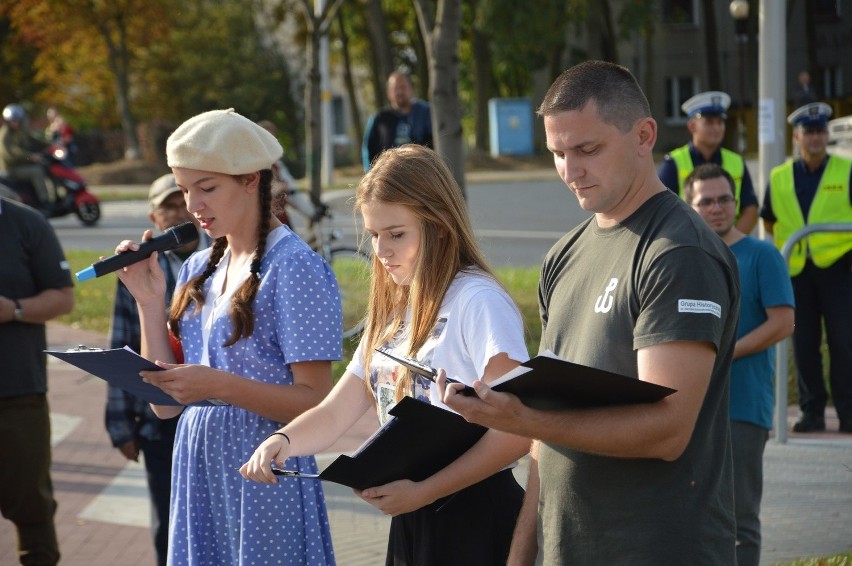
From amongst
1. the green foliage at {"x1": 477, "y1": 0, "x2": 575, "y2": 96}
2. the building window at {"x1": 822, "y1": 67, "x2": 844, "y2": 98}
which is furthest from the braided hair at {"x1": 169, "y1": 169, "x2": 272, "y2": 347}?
the building window at {"x1": 822, "y1": 67, "x2": 844, "y2": 98}

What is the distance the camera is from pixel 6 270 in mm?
5191

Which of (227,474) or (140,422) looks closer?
(227,474)

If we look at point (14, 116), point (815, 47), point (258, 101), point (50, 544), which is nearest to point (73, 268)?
point (14, 116)

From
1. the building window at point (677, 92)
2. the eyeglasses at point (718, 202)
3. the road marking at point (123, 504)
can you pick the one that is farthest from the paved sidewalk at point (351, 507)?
the building window at point (677, 92)

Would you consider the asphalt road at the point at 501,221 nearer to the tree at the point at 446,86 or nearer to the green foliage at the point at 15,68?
the tree at the point at 446,86

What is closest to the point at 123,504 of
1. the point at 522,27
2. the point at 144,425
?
the point at 144,425

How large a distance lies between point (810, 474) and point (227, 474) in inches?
159

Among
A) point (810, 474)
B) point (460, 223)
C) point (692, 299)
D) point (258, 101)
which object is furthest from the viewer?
point (258, 101)

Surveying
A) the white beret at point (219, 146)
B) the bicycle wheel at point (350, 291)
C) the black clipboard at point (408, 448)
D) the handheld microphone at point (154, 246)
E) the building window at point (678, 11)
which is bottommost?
the bicycle wheel at point (350, 291)

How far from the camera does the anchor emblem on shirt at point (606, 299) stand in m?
2.59

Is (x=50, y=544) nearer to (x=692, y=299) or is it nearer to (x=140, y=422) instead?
(x=140, y=422)

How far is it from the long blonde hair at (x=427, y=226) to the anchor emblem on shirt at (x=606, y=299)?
563 mm

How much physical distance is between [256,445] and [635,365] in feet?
4.63

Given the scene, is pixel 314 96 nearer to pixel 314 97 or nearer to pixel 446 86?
pixel 314 97
